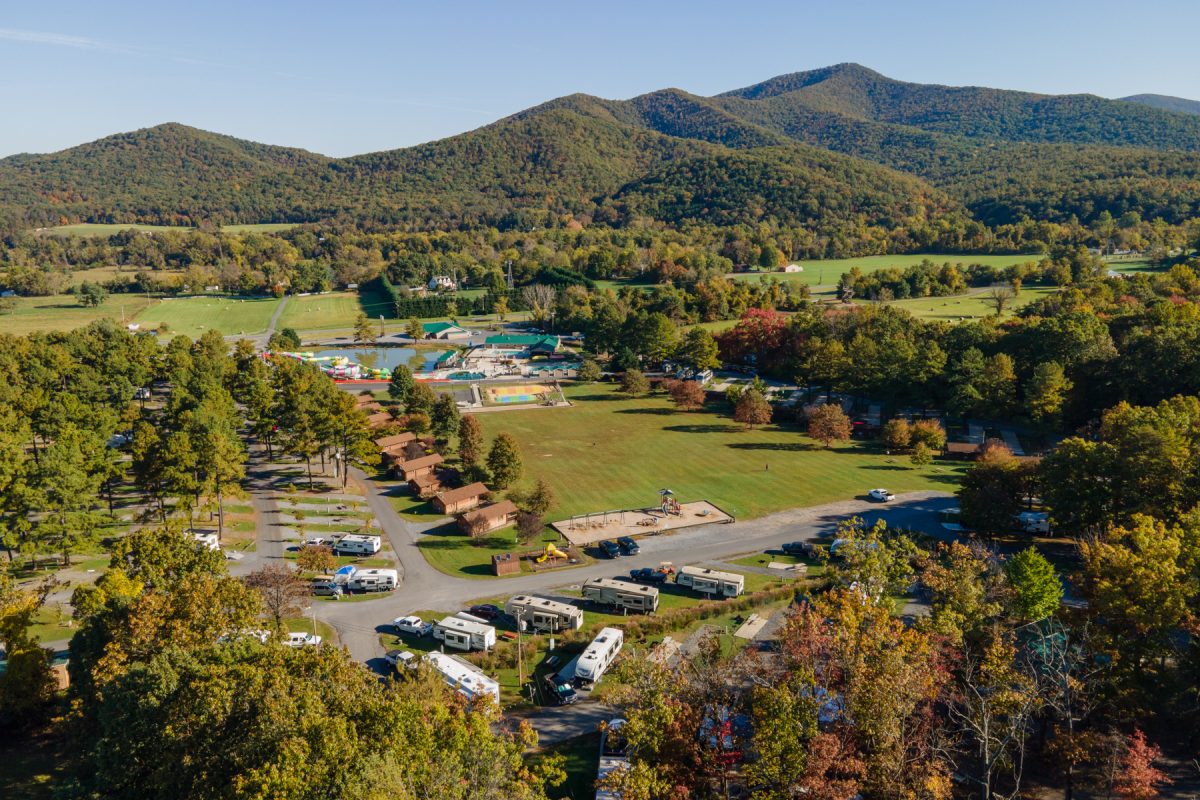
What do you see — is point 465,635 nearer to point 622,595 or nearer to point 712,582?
point 622,595

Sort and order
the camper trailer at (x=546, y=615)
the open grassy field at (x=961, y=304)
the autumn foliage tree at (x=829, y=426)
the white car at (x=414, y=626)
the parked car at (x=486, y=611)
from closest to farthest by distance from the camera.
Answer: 1. the white car at (x=414, y=626)
2. the camper trailer at (x=546, y=615)
3. the parked car at (x=486, y=611)
4. the autumn foliage tree at (x=829, y=426)
5. the open grassy field at (x=961, y=304)

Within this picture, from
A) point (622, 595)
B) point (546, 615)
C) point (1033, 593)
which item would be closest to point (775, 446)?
point (622, 595)

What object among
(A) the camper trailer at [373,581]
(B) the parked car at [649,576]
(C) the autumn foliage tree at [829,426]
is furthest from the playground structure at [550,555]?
(C) the autumn foliage tree at [829,426]

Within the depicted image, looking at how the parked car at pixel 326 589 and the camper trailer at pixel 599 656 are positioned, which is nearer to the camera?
the camper trailer at pixel 599 656

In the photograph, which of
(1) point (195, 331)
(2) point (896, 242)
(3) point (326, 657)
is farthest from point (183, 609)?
(2) point (896, 242)

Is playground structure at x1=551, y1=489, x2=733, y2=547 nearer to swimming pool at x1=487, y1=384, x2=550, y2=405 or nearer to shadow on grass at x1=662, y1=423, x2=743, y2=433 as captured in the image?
shadow on grass at x1=662, y1=423, x2=743, y2=433

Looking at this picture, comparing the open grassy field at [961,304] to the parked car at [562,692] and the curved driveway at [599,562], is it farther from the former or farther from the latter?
the parked car at [562,692]
